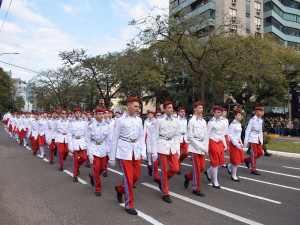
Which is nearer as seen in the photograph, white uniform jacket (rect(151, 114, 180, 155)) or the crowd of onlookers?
white uniform jacket (rect(151, 114, 180, 155))

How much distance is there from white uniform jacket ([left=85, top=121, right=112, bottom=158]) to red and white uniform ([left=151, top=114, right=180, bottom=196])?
1.21 m

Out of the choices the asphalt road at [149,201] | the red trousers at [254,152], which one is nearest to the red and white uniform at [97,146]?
the asphalt road at [149,201]

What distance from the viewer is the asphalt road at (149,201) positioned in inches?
167

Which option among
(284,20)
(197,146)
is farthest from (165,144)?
(284,20)

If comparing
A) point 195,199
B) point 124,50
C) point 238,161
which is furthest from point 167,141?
point 124,50

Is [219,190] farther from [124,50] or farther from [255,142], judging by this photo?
[124,50]

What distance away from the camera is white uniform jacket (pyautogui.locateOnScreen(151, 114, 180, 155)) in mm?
5203

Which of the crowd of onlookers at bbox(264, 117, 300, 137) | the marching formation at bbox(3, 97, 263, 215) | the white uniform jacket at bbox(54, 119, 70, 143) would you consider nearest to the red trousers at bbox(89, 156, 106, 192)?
the marching formation at bbox(3, 97, 263, 215)

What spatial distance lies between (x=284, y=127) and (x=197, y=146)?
20.5m

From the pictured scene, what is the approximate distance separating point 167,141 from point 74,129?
10.6ft

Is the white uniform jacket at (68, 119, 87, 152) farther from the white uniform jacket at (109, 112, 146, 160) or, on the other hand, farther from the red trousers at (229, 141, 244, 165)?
the red trousers at (229, 141, 244, 165)

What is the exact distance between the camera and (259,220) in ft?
13.6

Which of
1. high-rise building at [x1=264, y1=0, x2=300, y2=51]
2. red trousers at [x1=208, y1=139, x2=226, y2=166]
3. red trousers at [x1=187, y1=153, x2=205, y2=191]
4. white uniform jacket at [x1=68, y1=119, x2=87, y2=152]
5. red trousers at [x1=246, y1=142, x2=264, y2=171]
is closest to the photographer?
red trousers at [x1=187, y1=153, x2=205, y2=191]

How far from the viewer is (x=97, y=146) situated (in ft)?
18.7
